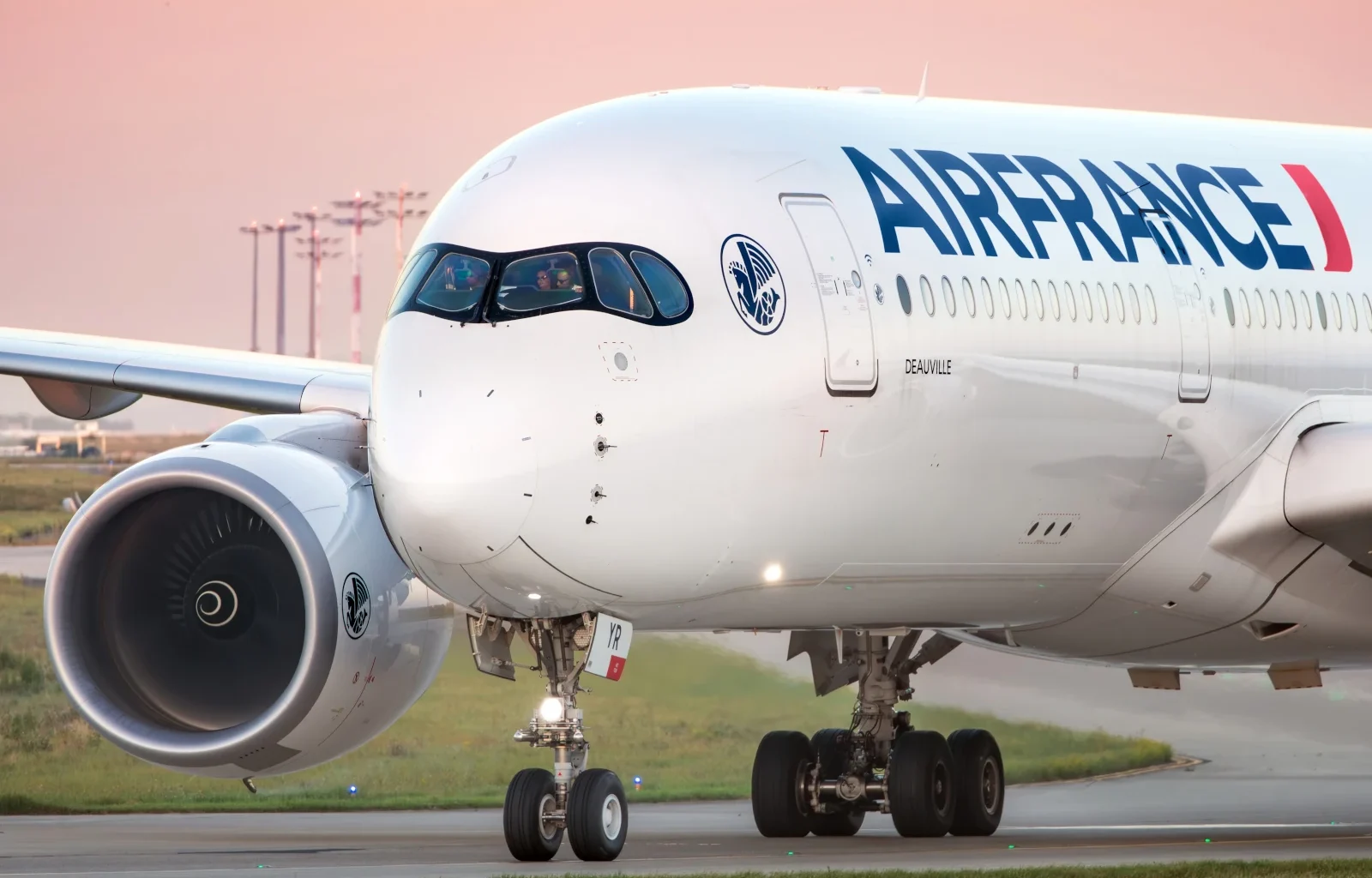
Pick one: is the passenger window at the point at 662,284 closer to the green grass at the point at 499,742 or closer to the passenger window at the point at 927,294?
the passenger window at the point at 927,294

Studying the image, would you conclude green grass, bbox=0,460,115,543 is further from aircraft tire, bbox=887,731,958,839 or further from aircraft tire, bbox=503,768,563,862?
aircraft tire, bbox=503,768,563,862

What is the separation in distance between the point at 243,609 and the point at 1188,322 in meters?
5.63

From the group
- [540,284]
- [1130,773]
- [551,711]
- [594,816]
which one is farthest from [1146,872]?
[1130,773]

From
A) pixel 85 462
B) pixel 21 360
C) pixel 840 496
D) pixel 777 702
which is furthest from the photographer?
pixel 85 462

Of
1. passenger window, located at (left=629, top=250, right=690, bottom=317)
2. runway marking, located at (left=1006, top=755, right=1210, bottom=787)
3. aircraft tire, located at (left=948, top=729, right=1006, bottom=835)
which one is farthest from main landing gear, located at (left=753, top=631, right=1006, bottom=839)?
runway marking, located at (left=1006, top=755, right=1210, bottom=787)

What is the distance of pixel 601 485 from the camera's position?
39.9ft

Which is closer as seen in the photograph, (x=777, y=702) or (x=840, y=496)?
(x=840, y=496)

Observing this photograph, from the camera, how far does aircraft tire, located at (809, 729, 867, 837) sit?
16953 millimetres

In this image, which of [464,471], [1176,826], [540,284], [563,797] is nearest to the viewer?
[464,471]

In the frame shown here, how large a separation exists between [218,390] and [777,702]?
8.28m

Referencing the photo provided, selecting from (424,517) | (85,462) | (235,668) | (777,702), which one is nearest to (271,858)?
(235,668)

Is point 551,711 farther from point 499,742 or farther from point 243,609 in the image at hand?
point 499,742

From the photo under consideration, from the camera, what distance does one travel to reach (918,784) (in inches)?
643

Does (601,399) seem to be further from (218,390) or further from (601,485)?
(218,390)
